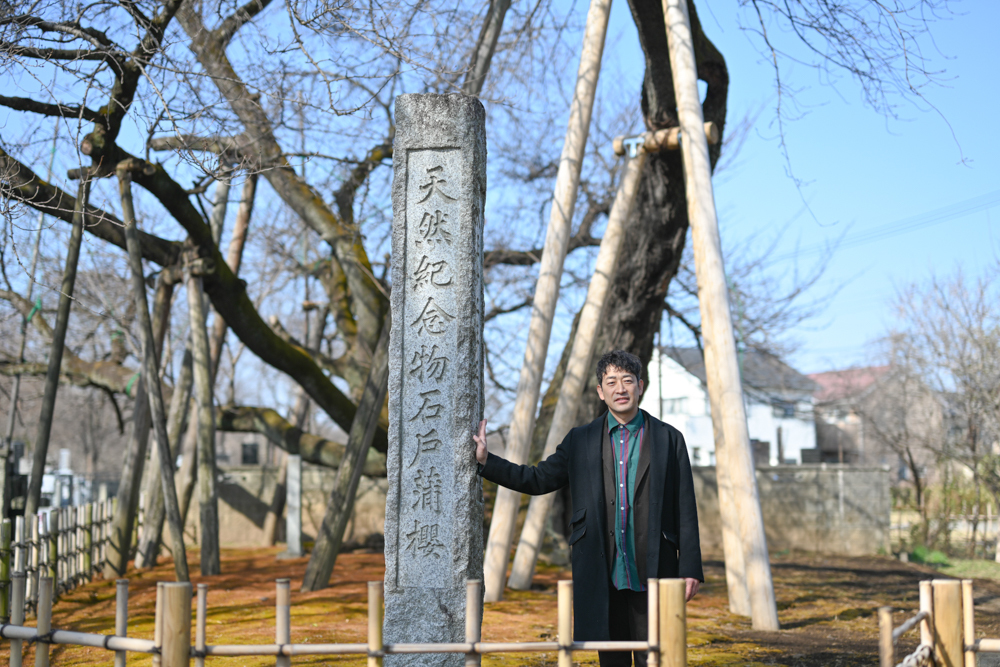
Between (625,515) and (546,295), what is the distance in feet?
13.4

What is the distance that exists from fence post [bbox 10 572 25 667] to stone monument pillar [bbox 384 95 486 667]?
1.48 metres

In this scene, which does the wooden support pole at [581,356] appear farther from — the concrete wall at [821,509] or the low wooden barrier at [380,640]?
the concrete wall at [821,509]

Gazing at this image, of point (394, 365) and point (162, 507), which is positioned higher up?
point (394, 365)

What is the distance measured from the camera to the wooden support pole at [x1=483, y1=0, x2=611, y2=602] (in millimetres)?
7027

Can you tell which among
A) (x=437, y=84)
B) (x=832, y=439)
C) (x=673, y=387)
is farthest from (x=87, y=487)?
(x=832, y=439)

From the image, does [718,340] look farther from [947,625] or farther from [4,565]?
[4,565]

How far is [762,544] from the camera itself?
20.2ft

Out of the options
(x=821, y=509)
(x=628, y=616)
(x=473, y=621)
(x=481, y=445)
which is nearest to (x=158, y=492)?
(x=481, y=445)

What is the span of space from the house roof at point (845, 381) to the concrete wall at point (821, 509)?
24.2ft

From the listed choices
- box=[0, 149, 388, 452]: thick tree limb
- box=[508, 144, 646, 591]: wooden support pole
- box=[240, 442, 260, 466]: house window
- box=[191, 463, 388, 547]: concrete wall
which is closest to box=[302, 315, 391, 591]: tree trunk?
box=[508, 144, 646, 591]: wooden support pole

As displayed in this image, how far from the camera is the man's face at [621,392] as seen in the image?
10.9 ft

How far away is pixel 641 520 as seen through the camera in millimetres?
3268

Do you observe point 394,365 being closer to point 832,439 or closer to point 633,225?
point 633,225

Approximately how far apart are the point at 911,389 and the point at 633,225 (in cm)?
837
